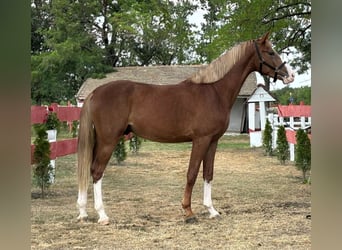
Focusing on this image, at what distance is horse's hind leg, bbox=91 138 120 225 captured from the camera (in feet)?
4.37

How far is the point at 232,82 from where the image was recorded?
140 cm

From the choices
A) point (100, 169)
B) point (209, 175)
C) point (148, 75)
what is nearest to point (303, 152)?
point (209, 175)

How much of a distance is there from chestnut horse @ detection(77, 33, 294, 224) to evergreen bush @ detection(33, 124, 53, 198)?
115mm

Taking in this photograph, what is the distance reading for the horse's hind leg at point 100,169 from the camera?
1.33 m

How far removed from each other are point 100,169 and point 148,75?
0.40 metres

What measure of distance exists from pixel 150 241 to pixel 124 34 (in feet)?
2.56

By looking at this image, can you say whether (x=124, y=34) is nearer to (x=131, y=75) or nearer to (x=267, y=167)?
(x=131, y=75)

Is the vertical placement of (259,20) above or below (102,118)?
above

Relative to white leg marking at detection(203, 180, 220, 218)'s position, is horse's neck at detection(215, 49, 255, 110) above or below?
above

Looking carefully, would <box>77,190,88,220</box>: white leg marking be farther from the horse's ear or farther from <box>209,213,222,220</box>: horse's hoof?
the horse's ear

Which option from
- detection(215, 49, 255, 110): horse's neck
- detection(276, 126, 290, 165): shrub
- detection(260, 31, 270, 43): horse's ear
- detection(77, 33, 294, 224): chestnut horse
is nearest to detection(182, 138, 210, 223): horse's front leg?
detection(77, 33, 294, 224): chestnut horse

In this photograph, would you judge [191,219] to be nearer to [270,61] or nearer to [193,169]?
[193,169]

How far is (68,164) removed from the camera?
4.36 ft
